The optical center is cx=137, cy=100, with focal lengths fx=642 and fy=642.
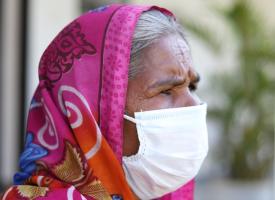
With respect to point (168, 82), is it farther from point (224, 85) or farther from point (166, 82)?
point (224, 85)

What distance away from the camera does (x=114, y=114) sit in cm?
207

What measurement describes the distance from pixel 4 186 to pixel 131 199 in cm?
441

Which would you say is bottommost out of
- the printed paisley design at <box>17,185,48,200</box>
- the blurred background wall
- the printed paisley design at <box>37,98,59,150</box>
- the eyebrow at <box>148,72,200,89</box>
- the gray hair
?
the blurred background wall

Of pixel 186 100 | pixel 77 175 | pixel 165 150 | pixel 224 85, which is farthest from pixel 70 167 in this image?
pixel 224 85

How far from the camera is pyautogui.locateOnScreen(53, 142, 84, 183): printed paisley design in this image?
80.9 inches

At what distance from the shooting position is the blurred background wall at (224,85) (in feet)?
20.6

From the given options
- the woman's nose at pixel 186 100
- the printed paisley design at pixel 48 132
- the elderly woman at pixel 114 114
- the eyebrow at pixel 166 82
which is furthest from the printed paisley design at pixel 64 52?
the woman's nose at pixel 186 100

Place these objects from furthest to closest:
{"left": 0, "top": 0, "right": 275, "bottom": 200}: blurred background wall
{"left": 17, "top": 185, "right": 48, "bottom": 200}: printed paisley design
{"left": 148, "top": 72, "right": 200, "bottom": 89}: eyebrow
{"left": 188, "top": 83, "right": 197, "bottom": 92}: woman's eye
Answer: {"left": 0, "top": 0, "right": 275, "bottom": 200}: blurred background wall, {"left": 188, "top": 83, "right": 197, "bottom": 92}: woman's eye, {"left": 148, "top": 72, "right": 200, "bottom": 89}: eyebrow, {"left": 17, "top": 185, "right": 48, "bottom": 200}: printed paisley design

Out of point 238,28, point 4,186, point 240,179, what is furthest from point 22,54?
point 240,179

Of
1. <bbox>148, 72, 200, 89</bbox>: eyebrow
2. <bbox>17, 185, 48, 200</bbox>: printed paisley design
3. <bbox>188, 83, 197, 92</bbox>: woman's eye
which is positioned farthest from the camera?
<bbox>188, 83, 197, 92</bbox>: woman's eye

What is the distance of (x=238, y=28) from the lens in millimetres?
6898

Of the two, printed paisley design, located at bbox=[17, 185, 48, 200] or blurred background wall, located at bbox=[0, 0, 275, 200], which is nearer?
printed paisley design, located at bbox=[17, 185, 48, 200]

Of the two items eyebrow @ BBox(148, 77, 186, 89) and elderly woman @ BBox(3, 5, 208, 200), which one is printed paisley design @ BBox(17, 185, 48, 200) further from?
eyebrow @ BBox(148, 77, 186, 89)

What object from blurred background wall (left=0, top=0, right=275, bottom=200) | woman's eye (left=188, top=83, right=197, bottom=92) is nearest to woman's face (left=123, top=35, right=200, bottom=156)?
woman's eye (left=188, top=83, right=197, bottom=92)
